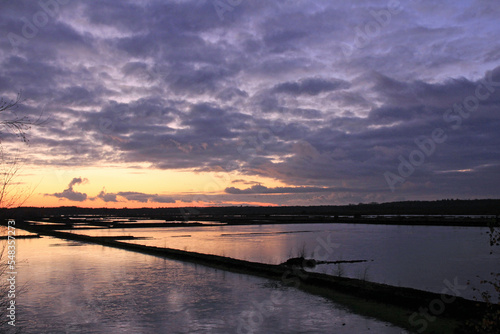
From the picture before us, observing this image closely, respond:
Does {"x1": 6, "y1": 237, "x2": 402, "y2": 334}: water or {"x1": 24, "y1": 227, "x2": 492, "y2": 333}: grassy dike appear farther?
{"x1": 24, "y1": 227, "x2": 492, "y2": 333}: grassy dike

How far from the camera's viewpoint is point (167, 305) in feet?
37.1

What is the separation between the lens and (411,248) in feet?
102

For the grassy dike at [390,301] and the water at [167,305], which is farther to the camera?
the grassy dike at [390,301]

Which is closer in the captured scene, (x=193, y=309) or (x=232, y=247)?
(x=193, y=309)

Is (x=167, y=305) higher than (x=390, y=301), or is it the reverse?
(x=390, y=301)

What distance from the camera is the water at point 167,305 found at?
9.23 meters

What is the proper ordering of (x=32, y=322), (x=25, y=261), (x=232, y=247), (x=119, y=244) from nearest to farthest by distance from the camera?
(x=32, y=322)
(x=25, y=261)
(x=119, y=244)
(x=232, y=247)

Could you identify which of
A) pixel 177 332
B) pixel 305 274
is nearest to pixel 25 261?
pixel 305 274

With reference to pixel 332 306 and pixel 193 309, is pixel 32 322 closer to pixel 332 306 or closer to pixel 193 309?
pixel 193 309

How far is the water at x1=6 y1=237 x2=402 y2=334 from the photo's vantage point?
30.3 ft

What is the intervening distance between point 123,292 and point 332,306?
6262 millimetres

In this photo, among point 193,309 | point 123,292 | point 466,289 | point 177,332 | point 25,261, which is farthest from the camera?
point 25,261

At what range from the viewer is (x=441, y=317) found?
9930 mm

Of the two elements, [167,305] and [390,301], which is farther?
[390,301]
